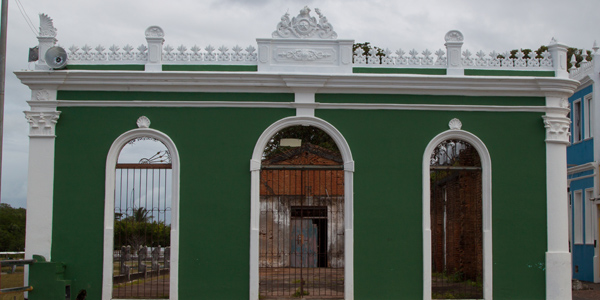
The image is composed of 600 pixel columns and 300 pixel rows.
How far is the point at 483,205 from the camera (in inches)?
521

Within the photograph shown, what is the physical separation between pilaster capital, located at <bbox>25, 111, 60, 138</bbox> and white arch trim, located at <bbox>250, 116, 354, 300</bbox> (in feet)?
12.6

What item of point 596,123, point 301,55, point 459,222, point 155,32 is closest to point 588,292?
point 459,222

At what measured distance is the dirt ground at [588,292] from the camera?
15273 mm

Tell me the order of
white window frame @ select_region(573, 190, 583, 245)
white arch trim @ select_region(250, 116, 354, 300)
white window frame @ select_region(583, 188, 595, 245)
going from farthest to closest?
1. white window frame @ select_region(573, 190, 583, 245)
2. white window frame @ select_region(583, 188, 595, 245)
3. white arch trim @ select_region(250, 116, 354, 300)

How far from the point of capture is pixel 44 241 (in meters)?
12.9

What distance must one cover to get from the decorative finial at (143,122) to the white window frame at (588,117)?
485 inches

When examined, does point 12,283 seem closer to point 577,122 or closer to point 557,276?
point 557,276

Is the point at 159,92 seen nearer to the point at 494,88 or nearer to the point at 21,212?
the point at 494,88

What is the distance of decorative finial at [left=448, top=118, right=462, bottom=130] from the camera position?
13297 mm

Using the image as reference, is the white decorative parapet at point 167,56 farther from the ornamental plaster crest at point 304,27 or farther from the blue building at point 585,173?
the blue building at point 585,173

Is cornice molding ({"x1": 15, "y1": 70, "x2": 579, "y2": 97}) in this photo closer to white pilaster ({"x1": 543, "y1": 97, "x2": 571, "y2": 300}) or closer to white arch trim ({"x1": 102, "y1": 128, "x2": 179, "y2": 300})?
white pilaster ({"x1": 543, "y1": 97, "x2": 571, "y2": 300})

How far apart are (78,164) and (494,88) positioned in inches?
320

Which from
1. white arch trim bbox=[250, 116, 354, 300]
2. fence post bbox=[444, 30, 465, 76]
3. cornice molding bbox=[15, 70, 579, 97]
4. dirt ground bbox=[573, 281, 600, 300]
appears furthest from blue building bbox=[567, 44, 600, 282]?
white arch trim bbox=[250, 116, 354, 300]

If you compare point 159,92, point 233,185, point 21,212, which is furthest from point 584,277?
point 21,212
